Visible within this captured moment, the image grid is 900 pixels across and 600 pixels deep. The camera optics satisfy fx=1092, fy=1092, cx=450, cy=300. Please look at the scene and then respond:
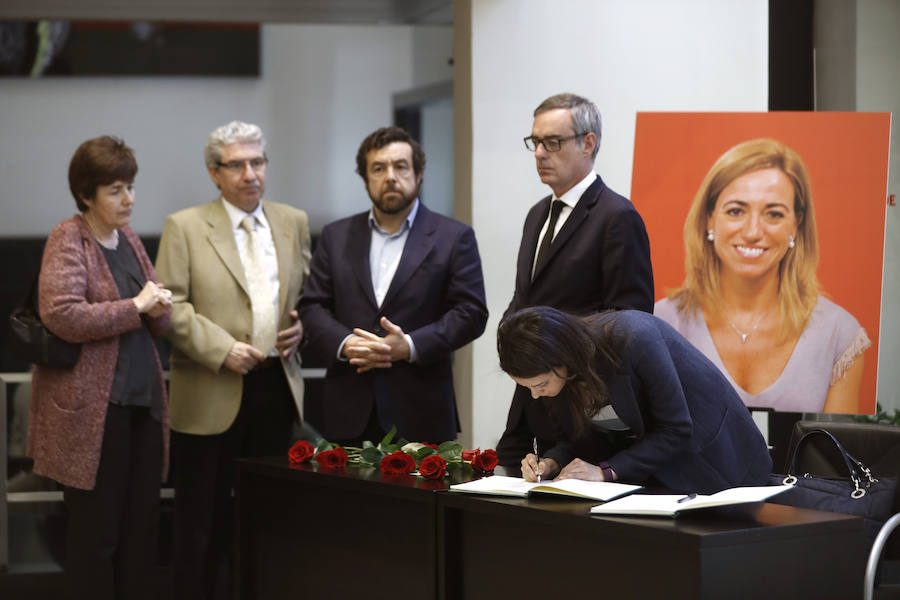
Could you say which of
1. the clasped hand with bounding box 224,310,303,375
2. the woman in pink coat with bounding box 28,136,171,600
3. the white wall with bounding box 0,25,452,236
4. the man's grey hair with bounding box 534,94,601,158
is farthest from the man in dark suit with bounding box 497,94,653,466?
the white wall with bounding box 0,25,452,236

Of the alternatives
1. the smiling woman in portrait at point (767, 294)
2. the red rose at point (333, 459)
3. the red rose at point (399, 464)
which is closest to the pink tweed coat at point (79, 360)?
the red rose at point (333, 459)

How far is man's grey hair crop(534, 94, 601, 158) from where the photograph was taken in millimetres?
3629

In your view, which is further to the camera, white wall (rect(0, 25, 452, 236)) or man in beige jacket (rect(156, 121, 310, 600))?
white wall (rect(0, 25, 452, 236))

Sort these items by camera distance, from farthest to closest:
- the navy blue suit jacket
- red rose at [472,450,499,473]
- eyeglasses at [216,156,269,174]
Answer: eyeglasses at [216,156,269,174], red rose at [472,450,499,473], the navy blue suit jacket

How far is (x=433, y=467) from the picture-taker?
2818 mm

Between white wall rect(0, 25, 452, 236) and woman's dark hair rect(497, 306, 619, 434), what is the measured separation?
3.46m

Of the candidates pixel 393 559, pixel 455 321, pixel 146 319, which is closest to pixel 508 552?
pixel 393 559

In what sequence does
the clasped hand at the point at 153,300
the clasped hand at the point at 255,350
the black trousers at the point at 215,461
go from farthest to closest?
the black trousers at the point at 215,461 < the clasped hand at the point at 255,350 < the clasped hand at the point at 153,300

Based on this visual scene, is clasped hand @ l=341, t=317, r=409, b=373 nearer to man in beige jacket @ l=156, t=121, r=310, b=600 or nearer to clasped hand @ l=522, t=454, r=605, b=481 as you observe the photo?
man in beige jacket @ l=156, t=121, r=310, b=600

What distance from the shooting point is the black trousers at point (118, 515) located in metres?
3.93

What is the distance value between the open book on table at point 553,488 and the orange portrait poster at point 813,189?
77.5 inches

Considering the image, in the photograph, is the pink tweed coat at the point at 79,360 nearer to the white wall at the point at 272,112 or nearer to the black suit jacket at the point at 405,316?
the black suit jacket at the point at 405,316

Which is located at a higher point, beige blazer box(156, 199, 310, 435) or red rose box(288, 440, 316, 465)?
beige blazer box(156, 199, 310, 435)

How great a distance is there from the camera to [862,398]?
170 inches
